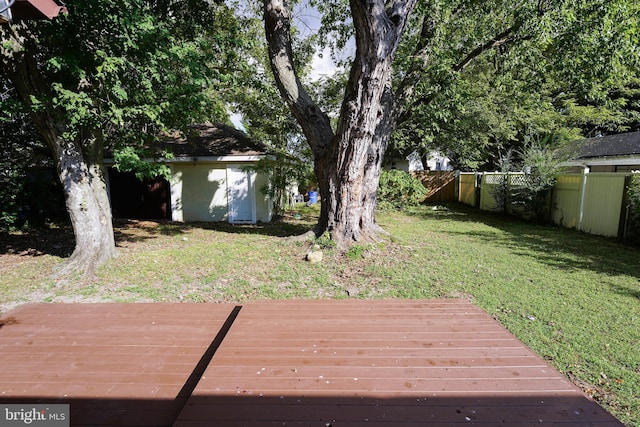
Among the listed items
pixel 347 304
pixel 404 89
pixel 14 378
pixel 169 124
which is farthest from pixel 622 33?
pixel 14 378

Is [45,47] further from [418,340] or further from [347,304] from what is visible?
[418,340]

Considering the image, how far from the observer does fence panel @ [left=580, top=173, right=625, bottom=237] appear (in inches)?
300

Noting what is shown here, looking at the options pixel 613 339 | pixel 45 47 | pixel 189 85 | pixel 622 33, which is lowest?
pixel 613 339

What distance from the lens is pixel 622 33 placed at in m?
6.04

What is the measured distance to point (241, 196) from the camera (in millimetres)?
11062

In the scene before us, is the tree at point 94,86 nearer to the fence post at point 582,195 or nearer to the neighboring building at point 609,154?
the fence post at point 582,195

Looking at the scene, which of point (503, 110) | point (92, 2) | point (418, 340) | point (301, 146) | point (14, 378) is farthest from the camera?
point (301, 146)

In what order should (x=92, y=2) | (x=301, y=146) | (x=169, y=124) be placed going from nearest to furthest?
(x=92, y=2) < (x=169, y=124) < (x=301, y=146)

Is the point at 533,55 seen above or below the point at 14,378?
above

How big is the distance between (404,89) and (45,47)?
23.0 ft

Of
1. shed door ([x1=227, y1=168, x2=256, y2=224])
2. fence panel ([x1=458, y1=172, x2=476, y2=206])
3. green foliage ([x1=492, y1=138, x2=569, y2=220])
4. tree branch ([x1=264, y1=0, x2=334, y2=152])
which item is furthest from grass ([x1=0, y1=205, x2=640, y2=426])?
fence panel ([x1=458, y1=172, x2=476, y2=206])

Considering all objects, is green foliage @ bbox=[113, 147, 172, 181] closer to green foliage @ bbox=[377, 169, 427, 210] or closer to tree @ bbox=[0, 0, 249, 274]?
tree @ bbox=[0, 0, 249, 274]

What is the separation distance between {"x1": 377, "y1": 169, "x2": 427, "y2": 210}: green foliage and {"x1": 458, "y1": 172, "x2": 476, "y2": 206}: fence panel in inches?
102
